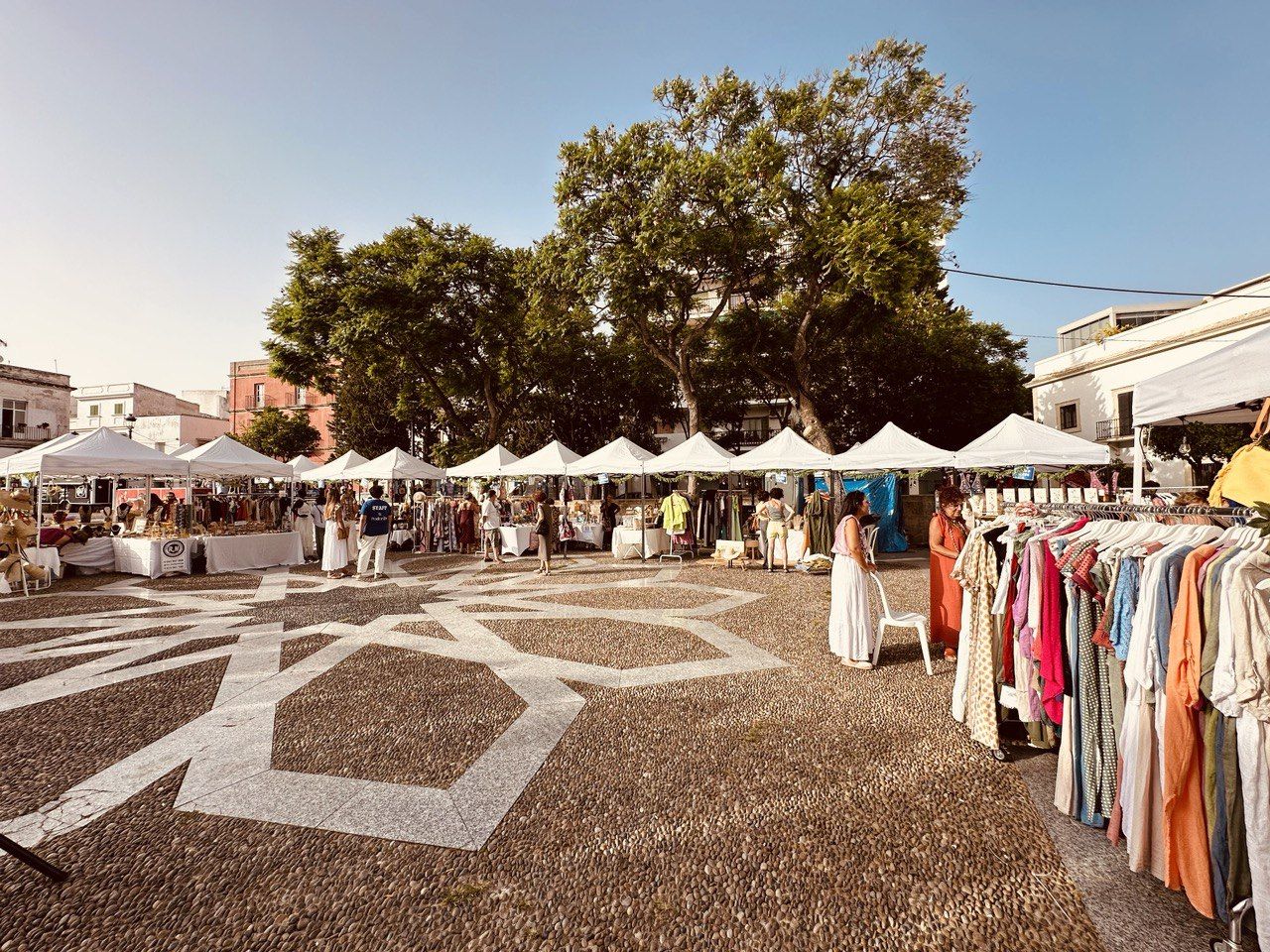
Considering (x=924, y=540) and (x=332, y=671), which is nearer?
(x=332, y=671)

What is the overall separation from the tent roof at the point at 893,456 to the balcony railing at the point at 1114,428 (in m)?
16.2

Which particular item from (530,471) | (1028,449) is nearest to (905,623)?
(1028,449)

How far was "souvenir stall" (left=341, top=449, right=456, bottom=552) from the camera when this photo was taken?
664 inches

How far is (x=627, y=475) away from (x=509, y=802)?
1268 centimetres

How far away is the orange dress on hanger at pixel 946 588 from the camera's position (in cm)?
598

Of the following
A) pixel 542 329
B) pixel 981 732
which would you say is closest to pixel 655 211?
pixel 542 329

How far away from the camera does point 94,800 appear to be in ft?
10.8

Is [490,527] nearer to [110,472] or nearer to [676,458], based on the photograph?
[676,458]

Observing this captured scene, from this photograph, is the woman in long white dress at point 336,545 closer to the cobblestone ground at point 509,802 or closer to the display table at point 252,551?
the display table at point 252,551

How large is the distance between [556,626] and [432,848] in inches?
180

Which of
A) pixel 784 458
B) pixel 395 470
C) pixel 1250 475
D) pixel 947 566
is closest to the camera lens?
pixel 1250 475

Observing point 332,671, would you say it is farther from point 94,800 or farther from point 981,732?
point 981,732

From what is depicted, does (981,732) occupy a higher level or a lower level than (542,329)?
lower

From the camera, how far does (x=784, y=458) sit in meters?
13.6
